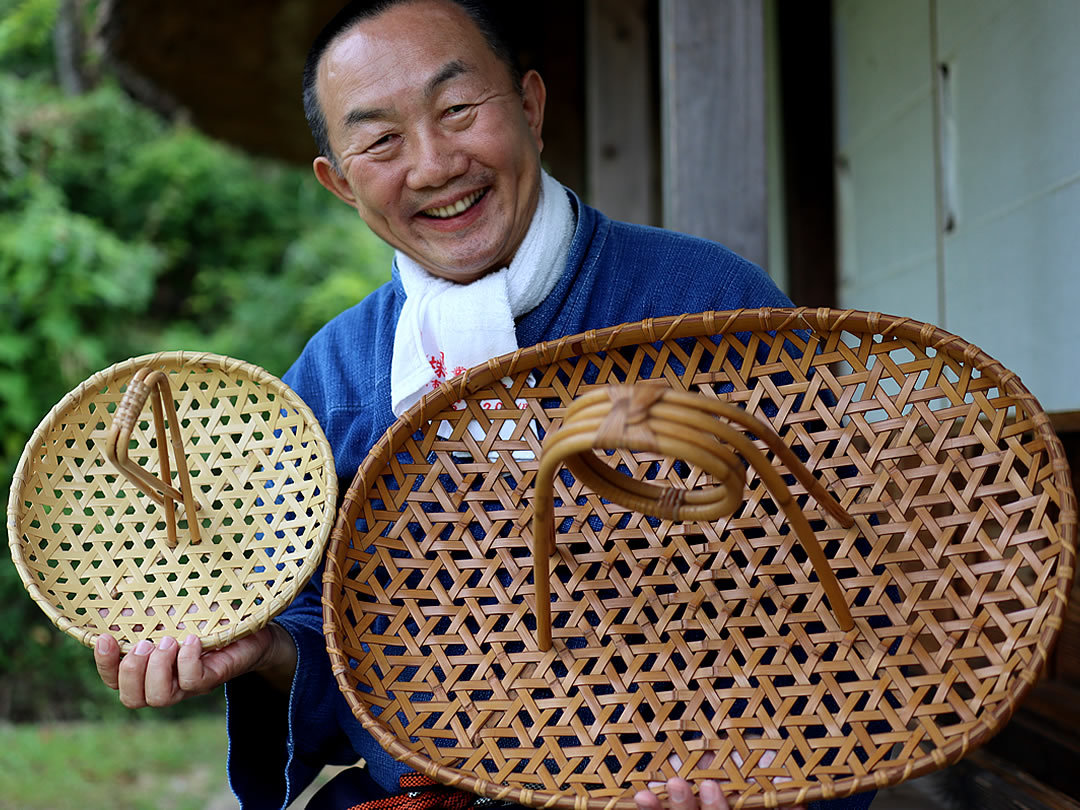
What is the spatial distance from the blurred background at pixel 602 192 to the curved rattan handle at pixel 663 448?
68cm

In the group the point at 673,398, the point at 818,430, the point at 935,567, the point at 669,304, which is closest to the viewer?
the point at 673,398

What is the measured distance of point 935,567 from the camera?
0.94 m

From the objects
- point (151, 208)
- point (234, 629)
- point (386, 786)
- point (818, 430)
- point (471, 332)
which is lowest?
point (386, 786)

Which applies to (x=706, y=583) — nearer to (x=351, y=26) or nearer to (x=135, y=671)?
(x=135, y=671)

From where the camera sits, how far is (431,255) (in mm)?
1192

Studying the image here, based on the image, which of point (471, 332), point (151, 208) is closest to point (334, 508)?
point (471, 332)

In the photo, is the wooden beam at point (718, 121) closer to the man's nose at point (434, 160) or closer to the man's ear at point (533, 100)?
the man's ear at point (533, 100)

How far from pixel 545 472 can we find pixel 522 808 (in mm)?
485

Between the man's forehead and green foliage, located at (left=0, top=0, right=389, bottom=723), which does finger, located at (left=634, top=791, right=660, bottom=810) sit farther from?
green foliage, located at (left=0, top=0, right=389, bottom=723)

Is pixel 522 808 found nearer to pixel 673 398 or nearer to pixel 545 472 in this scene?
pixel 545 472

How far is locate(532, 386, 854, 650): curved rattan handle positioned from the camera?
0.71 m

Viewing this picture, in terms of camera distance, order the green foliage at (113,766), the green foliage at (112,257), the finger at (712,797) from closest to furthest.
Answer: the finger at (712,797) → the green foliage at (113,766) → the green foliage at (112,257)

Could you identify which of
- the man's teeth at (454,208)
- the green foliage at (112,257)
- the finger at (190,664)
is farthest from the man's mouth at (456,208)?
the green foliage at (112,257)

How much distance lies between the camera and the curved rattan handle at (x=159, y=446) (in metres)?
0.92
